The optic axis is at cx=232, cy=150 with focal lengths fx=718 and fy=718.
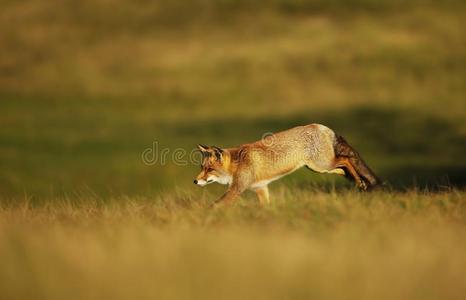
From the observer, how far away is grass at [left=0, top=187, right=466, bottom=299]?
5543 mm

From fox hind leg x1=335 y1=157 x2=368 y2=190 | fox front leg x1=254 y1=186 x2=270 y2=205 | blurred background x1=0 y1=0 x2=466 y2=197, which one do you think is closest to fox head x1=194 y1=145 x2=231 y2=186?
fox front leg x1=254 y1=186 x2=270 y2=205

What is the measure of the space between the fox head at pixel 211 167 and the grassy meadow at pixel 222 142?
Result: 1.09 feet

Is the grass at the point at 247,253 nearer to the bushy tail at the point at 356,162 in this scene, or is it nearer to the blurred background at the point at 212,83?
the bushy tail at the point at 356,162

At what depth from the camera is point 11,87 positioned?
184ft

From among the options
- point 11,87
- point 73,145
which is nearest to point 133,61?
point 11,87

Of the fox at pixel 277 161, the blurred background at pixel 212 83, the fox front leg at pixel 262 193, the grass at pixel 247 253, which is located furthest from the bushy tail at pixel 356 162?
the blurred background at pixel 212 83

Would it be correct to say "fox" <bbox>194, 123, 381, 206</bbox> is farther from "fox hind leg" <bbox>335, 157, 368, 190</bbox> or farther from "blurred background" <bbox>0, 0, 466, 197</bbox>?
"blurred background" <bbox>0, 0, 466, 197</bbox>

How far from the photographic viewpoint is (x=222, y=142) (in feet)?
113

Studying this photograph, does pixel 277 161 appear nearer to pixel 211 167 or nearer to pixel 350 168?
pixel 211 167

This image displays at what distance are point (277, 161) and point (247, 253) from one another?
178 inches

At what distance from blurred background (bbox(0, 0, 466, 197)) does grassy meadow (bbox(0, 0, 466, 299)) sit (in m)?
0.22

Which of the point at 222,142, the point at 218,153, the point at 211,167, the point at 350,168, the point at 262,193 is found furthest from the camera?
the point at 222,142

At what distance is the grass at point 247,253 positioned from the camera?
554 cm

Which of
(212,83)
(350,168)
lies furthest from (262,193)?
(212,83)
